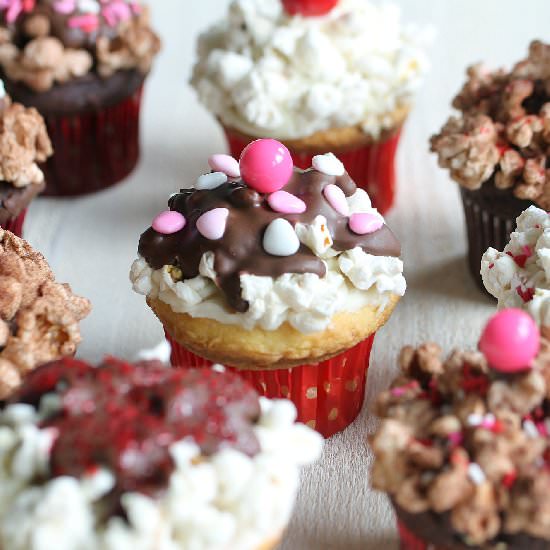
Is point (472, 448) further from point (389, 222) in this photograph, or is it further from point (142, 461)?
point (389, 222)

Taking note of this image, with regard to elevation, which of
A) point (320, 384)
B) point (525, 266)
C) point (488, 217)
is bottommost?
point (320, 384)

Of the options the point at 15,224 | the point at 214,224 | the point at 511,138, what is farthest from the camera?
the point at 15,224

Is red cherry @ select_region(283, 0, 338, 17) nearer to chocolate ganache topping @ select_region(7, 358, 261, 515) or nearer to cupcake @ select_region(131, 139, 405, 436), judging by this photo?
cupcake @ select_region(131, 139, 405, 436)

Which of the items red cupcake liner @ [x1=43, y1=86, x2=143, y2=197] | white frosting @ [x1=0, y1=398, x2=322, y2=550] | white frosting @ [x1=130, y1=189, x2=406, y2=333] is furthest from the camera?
red cupcake liner @ [x1=43, y1=86, x2=143, y2=197]

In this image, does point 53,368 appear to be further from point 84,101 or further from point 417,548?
point 84,101

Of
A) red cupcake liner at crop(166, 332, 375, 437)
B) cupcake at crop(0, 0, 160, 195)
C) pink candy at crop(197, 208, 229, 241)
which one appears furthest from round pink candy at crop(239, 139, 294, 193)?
cupcake at crop(0, 0, 160, 195)

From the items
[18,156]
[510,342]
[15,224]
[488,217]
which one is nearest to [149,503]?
[510,342]

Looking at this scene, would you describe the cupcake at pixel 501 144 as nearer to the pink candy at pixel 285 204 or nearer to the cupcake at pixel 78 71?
the pink candy at pixel 285 204
